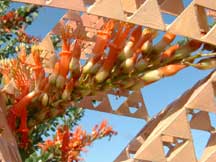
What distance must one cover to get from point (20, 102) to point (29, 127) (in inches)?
3.1

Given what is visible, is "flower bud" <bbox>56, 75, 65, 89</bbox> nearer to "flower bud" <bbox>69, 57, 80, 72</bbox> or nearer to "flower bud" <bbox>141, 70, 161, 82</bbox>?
"flower bud" <bbox>69, 57, 80, 72</bbox>

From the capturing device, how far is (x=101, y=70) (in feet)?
4.70

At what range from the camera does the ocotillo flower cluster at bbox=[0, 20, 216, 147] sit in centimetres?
143

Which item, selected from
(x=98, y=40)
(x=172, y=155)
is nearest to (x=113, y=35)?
(x=98, y=40)

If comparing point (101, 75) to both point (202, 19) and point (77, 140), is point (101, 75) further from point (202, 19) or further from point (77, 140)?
point (77, 140)

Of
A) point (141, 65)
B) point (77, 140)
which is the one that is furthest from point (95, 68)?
point (77, 140)

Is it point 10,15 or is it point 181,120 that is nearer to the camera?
point 181,120

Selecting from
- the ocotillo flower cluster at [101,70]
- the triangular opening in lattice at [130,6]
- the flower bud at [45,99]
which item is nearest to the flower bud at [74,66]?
the ocotillo flower cluster at [101,70]

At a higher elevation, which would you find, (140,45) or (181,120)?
(140,45)

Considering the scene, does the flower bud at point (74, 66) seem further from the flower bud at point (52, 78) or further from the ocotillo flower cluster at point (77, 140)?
the ocotillo flower cluster at point (77, 140)

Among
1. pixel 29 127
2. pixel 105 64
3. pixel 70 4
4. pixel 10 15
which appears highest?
pixel 10 15

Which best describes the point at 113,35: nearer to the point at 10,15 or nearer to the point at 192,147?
the point at 192,147

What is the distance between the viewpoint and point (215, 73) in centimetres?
151

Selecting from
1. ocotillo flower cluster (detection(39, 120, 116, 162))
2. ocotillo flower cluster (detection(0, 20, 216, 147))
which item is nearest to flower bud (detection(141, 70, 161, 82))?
ocotillo flower cluster (detection(0, 20, 216, 147))
